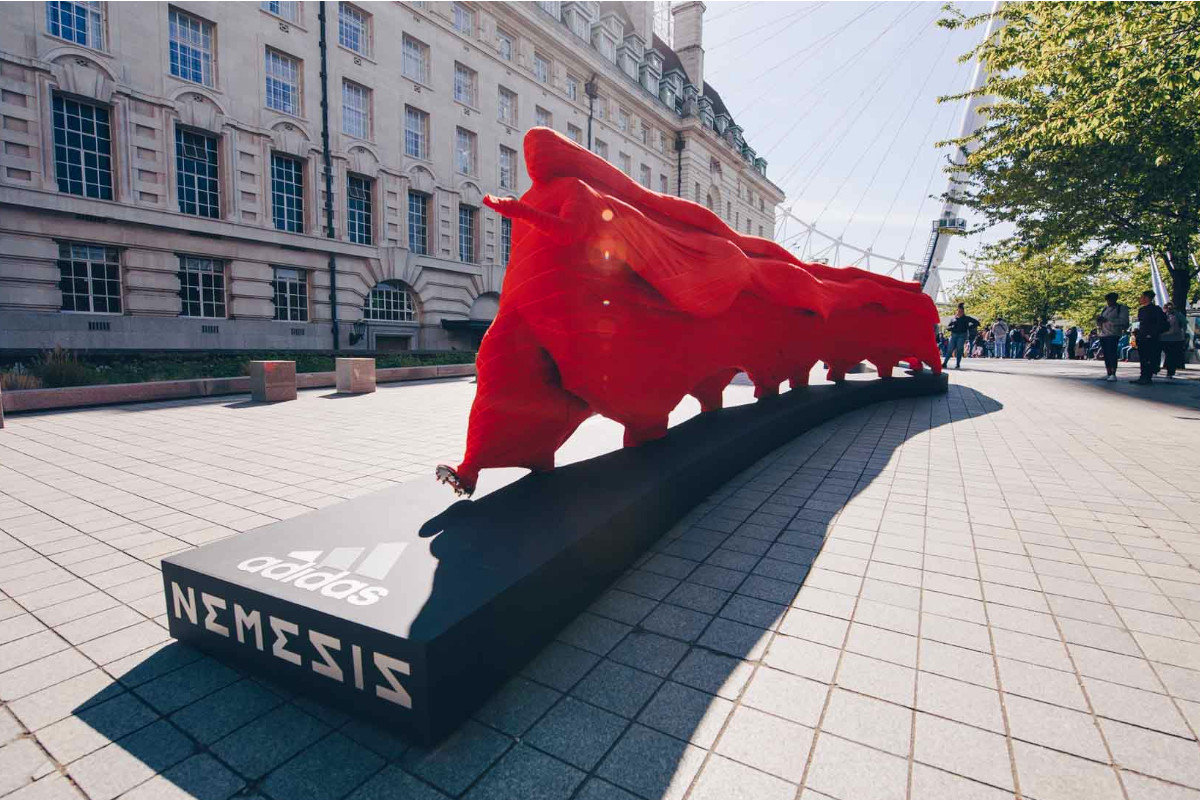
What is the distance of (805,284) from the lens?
21.1 ft

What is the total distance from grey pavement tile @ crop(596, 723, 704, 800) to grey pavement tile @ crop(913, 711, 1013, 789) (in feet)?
2.74

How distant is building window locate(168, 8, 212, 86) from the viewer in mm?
16969

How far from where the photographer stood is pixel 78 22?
1530 cm

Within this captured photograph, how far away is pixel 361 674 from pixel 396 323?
75.5 feet

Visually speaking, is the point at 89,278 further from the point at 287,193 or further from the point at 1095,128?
the point at 1095,128

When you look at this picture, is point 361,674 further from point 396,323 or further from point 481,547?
point 396,323

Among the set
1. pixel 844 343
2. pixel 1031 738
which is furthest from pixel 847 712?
pixel 844 343

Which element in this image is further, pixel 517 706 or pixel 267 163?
pixel 267 163

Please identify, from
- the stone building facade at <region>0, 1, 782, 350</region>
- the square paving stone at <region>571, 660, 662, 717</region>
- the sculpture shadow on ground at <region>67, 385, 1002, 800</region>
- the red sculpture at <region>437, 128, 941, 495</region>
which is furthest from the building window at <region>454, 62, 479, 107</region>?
the square paving stone at <region>571, 660, 662, 717</region>

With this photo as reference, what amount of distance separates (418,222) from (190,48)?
29.0 feet

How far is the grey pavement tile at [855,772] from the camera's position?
195cm

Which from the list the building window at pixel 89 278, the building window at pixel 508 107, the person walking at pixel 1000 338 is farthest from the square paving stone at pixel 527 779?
the person walking at pixel 1000 338

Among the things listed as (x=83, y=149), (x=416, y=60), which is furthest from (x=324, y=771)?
(x=416, y=60)

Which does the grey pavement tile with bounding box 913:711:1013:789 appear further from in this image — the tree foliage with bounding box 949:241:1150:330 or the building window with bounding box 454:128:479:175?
the tree foliage with bounding box 949:241:1150:330
